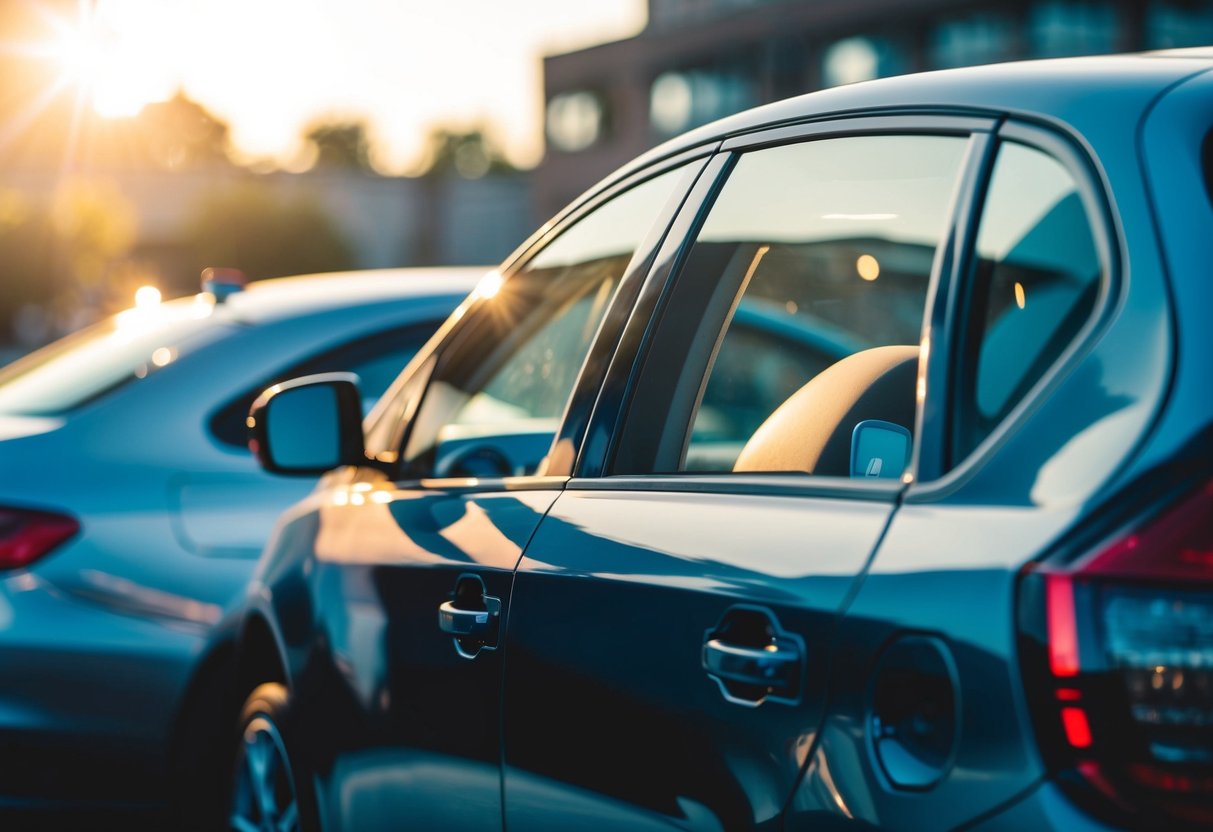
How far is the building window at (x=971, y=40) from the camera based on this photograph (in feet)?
162

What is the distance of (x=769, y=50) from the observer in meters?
52.7

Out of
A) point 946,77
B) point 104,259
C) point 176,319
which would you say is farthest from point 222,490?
point 104,259

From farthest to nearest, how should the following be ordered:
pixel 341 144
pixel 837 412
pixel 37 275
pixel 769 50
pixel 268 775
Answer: pixel 341 144
pixel 37 275
pixel 769 50
pixel 268 775
pixel 837 412

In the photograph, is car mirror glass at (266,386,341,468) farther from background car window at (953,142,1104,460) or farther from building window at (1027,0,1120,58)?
building window at (1027,0,1120,58)

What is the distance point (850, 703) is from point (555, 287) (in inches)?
67.2

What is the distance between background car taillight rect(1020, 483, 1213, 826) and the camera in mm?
1395

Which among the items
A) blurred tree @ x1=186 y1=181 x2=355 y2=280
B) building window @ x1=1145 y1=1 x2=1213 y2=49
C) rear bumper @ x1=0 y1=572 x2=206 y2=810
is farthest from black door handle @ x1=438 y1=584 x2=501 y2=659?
blurred tree @ x1=186 y1=181 x2=355 y2=280

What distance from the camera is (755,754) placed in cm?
179

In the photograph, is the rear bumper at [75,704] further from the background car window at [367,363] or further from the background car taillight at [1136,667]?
the background car taillight at [1136,667]

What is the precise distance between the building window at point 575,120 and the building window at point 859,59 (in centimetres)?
1061

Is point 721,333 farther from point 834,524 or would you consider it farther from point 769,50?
point 769,50

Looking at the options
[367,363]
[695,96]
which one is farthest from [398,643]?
[695,96]

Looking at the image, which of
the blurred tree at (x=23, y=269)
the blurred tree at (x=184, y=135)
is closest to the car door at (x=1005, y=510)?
the blurred tree at (x=23, y=269)

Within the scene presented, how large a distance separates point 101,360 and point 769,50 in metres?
49.3
